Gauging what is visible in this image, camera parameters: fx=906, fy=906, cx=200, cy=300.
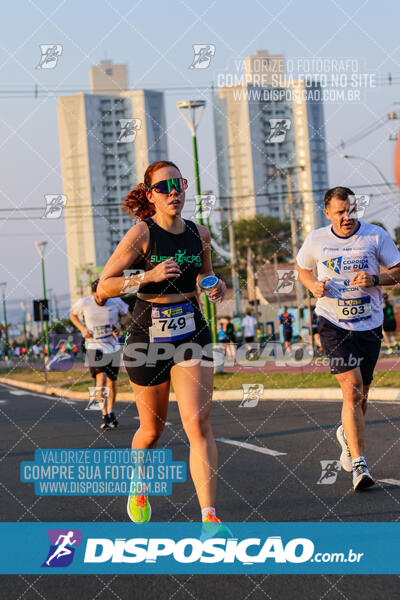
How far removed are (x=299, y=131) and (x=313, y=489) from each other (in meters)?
154

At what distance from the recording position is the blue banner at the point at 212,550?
448 cm

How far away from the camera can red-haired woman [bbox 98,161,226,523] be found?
193 inches

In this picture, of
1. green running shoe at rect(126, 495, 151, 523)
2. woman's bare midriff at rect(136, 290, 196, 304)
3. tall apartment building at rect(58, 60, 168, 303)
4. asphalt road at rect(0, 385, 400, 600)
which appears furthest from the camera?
tall apartment building at rect(58, 60, 168, 303)

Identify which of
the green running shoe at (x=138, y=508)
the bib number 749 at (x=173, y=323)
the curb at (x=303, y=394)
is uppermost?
the bib number 749 at (x=173, y=323)

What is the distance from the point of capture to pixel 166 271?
4742 mm

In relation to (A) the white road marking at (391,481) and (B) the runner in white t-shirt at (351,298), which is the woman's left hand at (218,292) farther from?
(A) the white road marking at (391,481)

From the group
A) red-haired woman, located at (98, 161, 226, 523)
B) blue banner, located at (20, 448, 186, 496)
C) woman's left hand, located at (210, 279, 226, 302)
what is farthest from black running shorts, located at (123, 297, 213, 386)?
blue banner, located at (20, 448, 186, 496)

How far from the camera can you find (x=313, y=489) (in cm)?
639

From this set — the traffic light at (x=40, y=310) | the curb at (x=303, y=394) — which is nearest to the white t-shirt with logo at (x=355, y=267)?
the curb at (x=303, y=394)

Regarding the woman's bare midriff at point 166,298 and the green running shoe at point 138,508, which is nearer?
the woman's bare midriff at point 166,298

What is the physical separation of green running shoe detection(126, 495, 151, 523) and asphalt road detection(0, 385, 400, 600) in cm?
38

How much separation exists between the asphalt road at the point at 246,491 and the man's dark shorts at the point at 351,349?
2.73 ft

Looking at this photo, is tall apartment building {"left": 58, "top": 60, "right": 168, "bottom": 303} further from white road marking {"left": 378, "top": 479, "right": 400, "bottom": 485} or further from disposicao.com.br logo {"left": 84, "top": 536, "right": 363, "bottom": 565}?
disposicao.com.br logo {"left": 84, "top": 536, "right": 363, "bottom": 565}

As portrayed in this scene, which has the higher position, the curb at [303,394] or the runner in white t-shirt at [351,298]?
the runner in white t-shirt at [351,298]
